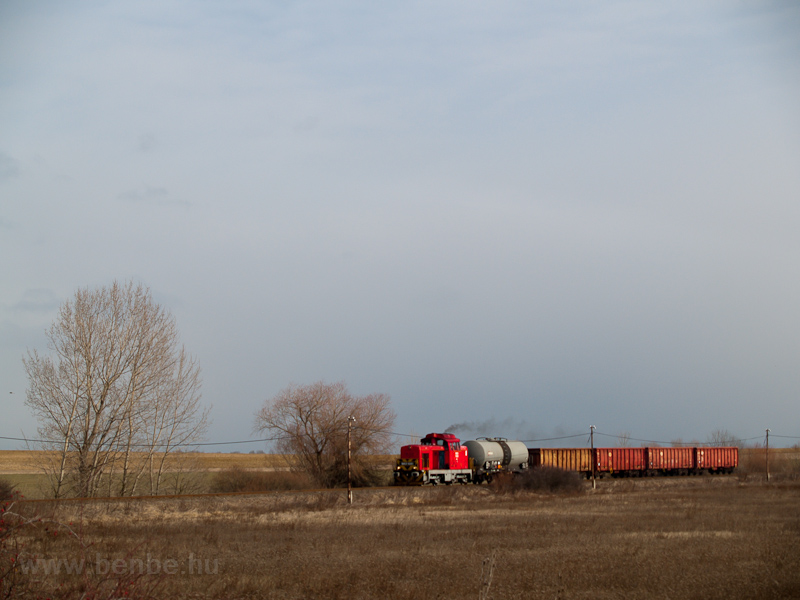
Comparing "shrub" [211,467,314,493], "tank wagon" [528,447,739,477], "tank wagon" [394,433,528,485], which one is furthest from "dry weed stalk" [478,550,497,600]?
"tank wagon" [528,447,739,477]

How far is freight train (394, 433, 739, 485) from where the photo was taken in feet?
143

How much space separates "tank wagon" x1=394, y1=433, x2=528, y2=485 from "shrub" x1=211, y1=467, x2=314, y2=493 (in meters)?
7.16

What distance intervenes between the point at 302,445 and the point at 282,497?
2157 cm

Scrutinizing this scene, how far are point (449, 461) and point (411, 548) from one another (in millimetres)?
26113

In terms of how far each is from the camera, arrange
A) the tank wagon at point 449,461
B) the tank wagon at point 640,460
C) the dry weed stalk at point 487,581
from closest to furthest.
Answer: the dry weed stalk at point 487,581 → the tank wagon at point 449,461 → the tank wagon at point 640,460

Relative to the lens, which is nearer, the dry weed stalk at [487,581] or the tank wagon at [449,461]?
the dry weed stalk at [487,581]

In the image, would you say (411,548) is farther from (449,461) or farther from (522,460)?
(522,460)

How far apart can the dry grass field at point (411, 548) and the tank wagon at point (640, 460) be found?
713 inches

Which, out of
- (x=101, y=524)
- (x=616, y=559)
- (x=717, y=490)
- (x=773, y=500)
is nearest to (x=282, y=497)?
(x=101, y=524)

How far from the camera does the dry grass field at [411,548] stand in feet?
43.1

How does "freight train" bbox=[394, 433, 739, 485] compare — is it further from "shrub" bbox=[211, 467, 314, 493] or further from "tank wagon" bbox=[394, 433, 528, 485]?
"shrub" bbox=[211, 467, 314, 493]

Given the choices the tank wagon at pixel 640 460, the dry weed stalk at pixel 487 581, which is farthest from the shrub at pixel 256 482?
the dry weed stalk at pixel 487 581

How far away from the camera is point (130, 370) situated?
125 feet

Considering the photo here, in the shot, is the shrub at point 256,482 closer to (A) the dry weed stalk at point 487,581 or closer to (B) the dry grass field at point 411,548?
(B) the dry grass field at point 411,548
